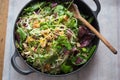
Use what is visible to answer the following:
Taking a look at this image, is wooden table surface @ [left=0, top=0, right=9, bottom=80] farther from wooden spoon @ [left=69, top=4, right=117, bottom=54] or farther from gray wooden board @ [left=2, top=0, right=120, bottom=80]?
wooden spoon @ [left=69, top=4, right=117, bottom=54]

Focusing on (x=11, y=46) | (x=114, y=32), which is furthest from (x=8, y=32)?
(x=114, y=32)

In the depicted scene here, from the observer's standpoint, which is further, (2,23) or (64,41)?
(2,23)

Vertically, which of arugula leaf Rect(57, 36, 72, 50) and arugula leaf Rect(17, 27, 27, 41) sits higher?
arugula leaf Rect(17, 27, 27, 41)

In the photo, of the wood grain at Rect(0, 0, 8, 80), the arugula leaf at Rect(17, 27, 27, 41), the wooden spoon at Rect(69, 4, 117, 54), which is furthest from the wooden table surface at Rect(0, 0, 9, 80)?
the wooden spoon at Rect(69, 4, 117, 54)

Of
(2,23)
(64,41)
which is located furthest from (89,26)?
(2,23)

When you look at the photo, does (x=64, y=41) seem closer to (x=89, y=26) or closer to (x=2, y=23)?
(x=89, y=26)

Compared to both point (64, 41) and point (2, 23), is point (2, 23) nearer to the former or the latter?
point (2, 23)

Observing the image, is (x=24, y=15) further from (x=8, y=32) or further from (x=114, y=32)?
(x=114, y=32)

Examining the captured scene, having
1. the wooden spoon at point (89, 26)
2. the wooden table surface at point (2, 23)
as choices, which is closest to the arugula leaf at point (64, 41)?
the wooden spoon at point (89, 26)
